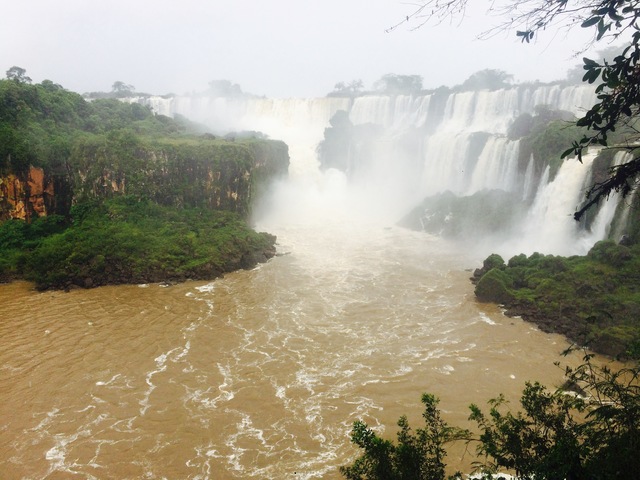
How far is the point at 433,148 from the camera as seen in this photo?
1421 inches

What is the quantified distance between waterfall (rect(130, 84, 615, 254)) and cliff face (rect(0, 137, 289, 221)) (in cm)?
1298

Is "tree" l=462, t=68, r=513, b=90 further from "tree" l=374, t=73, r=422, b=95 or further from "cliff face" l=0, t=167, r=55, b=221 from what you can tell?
"cliff face" l=0, t=167, r=55, b=221

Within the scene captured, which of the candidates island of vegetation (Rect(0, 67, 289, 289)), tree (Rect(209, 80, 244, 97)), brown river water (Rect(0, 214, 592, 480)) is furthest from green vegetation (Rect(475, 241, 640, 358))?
tree (Rect(209, 80, 244, 97))

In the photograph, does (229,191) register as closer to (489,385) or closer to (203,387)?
(203,387)

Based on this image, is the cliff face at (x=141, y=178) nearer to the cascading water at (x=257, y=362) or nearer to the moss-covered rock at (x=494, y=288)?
the cascading water at (x=257, y=362)

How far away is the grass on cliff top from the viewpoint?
1859 cm

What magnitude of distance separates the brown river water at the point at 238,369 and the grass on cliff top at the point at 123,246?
1.01 meters

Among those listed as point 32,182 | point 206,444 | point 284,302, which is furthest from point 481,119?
point 206,444

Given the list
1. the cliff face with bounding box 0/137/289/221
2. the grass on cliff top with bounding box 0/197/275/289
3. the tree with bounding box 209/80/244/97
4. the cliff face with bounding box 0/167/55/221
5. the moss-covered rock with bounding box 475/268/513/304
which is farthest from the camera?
the tree with bounding box 209/80/244/97

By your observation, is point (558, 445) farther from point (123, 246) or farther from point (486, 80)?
point (486, 80)

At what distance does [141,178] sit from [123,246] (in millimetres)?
4949

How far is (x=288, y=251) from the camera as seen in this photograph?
81.1 ft

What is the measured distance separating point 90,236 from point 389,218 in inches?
887

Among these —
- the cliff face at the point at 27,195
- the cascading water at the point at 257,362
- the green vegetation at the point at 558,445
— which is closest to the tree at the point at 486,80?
the cascading water at the point at 257,362
